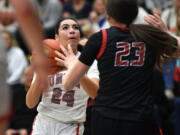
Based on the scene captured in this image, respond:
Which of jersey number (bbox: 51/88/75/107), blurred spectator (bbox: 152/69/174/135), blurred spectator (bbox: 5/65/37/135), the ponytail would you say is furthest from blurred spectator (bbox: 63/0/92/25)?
the ponytail

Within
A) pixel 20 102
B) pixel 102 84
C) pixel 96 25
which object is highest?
pixel 96 25

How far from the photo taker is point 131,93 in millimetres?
3426

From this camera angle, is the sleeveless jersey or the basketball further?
the basketball

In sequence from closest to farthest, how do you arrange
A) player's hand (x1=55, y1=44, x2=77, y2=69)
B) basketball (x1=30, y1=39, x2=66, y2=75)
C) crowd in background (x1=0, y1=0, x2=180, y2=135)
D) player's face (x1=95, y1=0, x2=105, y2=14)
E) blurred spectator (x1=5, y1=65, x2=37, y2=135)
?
player's hand (x1=55, y1=44, x2=77, y2=69)
basketball (x1=30, y1=39, x2=66, y2=75)
crowd in background (x1=0, y1=0, x2=180, y2=135)
blurred spectator (x1=5, y1=65, x2=37, y2=135)
player's face (x1=95, y1=0, x2=105, y2=14)

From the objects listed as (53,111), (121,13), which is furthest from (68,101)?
(121,13)

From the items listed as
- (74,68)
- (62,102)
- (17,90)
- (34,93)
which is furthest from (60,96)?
(17,90)

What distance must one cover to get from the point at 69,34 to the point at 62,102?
29.2 inches

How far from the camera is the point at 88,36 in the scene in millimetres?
8930

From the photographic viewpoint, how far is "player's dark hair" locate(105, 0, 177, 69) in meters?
3.43

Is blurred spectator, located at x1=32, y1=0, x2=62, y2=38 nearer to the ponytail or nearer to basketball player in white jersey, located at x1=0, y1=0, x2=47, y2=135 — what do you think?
the ponytail

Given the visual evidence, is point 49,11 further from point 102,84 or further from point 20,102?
point 102,84

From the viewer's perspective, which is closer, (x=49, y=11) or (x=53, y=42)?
(x=53, y=42)

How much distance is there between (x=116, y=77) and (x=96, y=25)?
590 centimetres

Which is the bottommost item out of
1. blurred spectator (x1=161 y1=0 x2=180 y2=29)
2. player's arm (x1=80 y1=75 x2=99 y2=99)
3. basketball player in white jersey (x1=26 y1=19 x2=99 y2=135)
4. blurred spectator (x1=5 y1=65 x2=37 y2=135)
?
blurred spectator (x1=5 y1=65 x2=37 y2=135)
